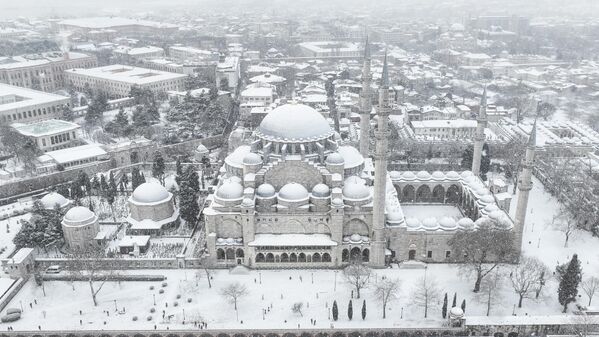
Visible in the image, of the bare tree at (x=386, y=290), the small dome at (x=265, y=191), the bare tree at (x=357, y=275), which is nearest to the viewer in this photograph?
the bare tree at (x=386, y=290)

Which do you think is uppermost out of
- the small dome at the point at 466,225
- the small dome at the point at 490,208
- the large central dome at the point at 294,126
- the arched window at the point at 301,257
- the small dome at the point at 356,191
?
the large central dome at the point at 294,126

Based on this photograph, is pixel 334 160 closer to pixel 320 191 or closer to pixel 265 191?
pixel 320 191

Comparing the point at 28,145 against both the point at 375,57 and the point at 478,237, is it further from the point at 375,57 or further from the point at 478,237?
the point at 375,57

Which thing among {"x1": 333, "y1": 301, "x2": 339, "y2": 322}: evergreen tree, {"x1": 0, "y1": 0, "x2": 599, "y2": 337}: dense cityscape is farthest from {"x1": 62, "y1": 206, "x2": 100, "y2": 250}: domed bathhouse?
{"x1": 333, "y1": 301, "x2": 339, "y2": 322}: evergreen tree

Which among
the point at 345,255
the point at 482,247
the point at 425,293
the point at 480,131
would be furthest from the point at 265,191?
the point at 480,131

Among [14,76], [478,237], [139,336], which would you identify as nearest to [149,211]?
[139,336]

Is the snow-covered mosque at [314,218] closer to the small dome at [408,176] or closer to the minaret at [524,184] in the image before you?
the minaret at [524,184]

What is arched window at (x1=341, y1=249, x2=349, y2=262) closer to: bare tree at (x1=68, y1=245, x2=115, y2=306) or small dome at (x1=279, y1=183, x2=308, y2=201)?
small dome at (x1=279, y1=183, x2=308, y2=201)

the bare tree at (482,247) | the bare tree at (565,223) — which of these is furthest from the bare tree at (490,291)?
the bare tree at (565,223)
